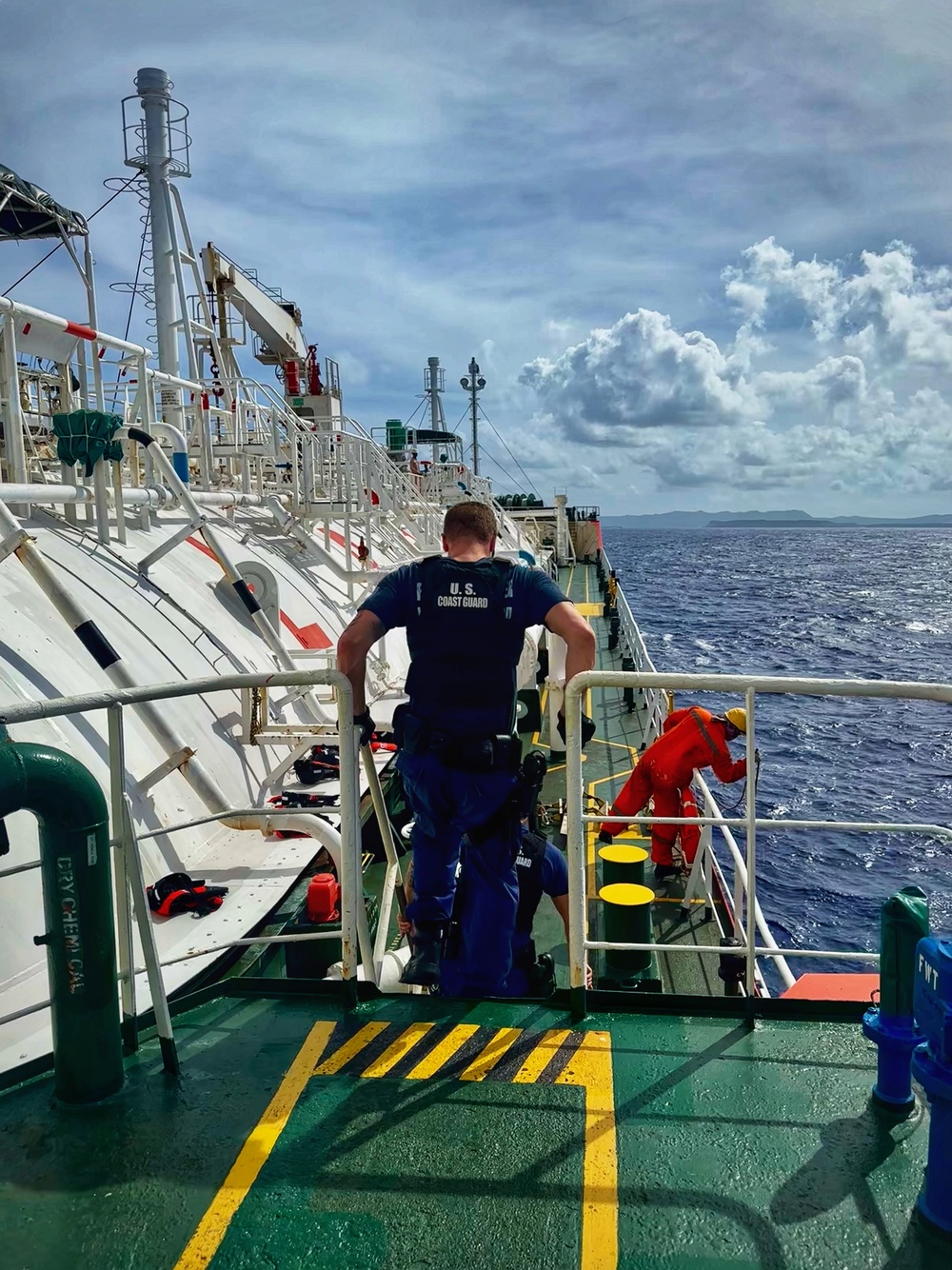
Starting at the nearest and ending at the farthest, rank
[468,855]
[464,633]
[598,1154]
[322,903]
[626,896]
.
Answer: [598,1154] → [464,633] → [468,855] → [322,903] → [626,896]

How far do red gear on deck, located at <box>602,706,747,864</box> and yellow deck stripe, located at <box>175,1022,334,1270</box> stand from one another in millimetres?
5327

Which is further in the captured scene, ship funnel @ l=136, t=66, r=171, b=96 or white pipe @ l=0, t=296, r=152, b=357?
ship funnel @ l=136, t=66, r=171, b=96

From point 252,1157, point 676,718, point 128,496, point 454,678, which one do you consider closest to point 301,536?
point 128,496

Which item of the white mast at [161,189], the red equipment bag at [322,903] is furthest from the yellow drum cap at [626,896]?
the white mast at [161,189]

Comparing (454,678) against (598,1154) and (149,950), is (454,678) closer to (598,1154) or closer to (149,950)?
(149,950)

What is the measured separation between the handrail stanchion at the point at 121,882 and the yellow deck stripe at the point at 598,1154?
5.36ft

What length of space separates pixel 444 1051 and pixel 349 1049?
359 mm

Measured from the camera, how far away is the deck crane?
2173 cm

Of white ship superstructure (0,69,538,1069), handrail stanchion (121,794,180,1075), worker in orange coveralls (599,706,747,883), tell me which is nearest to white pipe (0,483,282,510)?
white ship superstructure (0,69,538,1069)

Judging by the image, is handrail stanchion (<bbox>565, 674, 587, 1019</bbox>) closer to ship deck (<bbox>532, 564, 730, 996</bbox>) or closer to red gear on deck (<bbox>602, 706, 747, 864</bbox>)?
ship deck (<bbox>532, 564, 730, 996</bbox>)

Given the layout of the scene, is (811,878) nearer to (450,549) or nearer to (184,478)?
(184,478)

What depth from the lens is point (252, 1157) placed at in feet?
9.06

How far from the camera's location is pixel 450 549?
13.0ft

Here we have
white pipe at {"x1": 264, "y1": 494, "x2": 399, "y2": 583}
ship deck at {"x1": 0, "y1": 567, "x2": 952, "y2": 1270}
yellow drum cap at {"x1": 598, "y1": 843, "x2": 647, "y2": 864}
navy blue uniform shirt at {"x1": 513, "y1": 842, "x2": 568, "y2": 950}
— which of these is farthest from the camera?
white pipe at {"x1": 264, "y1": 494, "x2": 399, "y2": 583}
